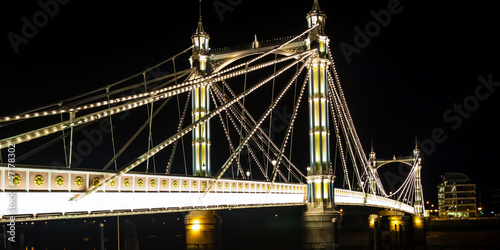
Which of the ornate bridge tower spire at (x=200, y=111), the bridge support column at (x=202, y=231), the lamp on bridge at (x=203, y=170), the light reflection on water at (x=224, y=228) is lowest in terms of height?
the light reflection on water at (x=224, y=228)

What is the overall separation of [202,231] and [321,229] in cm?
685

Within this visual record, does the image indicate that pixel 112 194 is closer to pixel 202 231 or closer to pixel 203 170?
pixel 203 170

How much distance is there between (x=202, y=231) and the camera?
112ft

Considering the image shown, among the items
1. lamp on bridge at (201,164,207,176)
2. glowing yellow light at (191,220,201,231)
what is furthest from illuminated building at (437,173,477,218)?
lamp on bridge at (201,164,207,176)

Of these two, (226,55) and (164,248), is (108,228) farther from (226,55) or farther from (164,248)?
(226,55)

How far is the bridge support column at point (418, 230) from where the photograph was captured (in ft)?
231

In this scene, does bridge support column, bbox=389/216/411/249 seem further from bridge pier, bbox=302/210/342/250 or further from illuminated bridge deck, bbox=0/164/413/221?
illuminated bridge deck, bbox=0/164/413/221

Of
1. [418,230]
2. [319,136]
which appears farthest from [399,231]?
[319,136]

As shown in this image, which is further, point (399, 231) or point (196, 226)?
point (399, 231)

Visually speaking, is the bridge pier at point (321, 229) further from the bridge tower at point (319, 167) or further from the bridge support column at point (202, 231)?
the bridge support column at point (202, 231)

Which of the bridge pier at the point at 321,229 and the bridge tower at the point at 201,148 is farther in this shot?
the bridge tower at the point at 201,148

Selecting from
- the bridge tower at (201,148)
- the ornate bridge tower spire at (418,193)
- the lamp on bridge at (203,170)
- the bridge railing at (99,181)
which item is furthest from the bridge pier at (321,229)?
the ornate bridge tower spire at (418,193)

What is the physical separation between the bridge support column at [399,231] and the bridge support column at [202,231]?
38363mm

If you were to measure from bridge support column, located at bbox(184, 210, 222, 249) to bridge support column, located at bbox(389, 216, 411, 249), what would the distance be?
38363 mm
